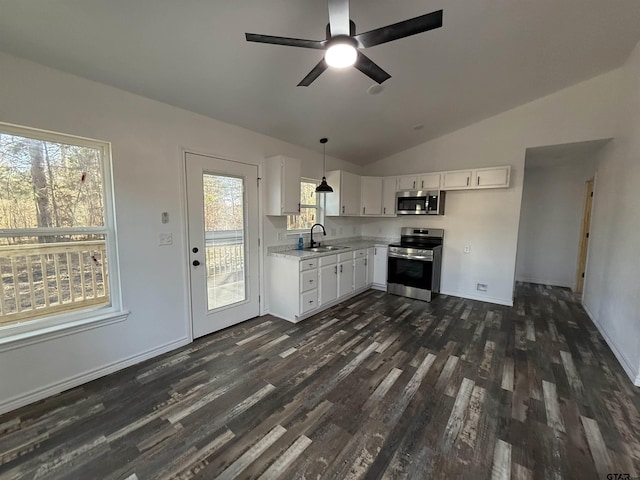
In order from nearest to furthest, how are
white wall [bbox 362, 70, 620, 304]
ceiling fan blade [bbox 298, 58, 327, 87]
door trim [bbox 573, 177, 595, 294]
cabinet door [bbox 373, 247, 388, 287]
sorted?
ceiling fan blade [bbox 298, 58, 327, 87], white wall [bbox 362, 70, 620, 304], door trim [bbox 573, 177, 595, 294], cabinet door [bbox 373, 247, 388, 287]

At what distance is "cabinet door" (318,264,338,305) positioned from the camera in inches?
152

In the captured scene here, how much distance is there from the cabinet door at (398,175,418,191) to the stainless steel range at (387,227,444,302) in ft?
2.75

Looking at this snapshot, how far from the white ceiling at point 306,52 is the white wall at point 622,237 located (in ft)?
2.12

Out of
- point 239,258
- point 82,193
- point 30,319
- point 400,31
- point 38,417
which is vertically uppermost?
point 400,31

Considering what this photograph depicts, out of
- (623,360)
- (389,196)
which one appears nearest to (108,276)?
(389,196)

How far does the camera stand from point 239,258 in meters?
3.45

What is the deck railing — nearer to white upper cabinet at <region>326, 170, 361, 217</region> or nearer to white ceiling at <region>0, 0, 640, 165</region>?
white ceiling at <region>0, 0, 640, 165</region>

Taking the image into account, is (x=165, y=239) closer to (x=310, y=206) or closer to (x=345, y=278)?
(x=310, y=206)

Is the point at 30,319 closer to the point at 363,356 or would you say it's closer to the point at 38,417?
the point at 38,417

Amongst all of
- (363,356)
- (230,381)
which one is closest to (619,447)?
(363,356)

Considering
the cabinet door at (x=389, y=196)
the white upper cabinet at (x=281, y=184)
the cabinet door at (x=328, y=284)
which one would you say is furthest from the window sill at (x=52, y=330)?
the cabinet door at (x=389, y=196)

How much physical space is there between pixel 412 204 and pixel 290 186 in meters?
2.31

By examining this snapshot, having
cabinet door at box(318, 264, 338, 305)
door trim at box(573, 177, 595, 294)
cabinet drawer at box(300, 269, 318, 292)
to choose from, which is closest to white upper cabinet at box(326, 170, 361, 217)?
cabinet door at box(318, 264, 338, 305)

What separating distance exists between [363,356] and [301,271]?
1.29 metres
